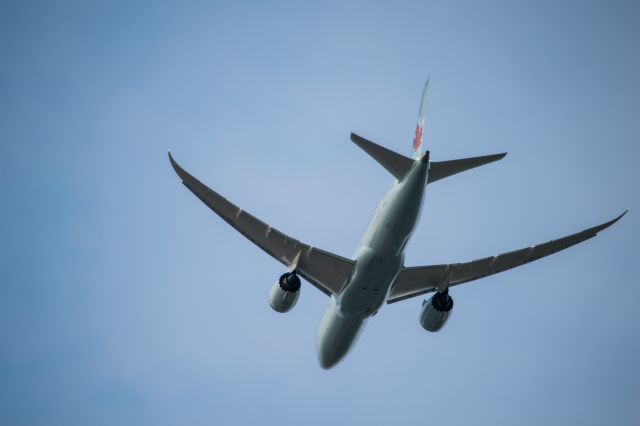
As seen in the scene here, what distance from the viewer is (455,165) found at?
2048 centimetres

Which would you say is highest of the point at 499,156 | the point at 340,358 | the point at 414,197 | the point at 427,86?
the point at 427,86

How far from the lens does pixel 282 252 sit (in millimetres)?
25672

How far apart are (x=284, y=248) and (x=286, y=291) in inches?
66.4

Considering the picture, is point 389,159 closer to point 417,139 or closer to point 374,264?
point 374,264

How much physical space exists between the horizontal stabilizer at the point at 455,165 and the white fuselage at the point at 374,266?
734mm

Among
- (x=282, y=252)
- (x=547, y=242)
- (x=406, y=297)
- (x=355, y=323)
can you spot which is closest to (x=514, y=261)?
(x=547, y=242)

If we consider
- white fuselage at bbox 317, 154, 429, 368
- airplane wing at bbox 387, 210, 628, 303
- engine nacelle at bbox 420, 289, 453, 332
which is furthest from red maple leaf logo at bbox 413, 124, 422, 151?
engine nacelle at bbox 420, 289, 453, 332

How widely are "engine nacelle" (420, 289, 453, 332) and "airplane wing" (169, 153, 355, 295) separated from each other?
3850 millimetres

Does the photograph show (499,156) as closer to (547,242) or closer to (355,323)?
(547,242)

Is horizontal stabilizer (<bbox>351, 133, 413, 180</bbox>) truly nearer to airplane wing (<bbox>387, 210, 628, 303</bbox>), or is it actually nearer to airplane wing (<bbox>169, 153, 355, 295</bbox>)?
airplane wing (<bbox>169, 153, 355, 295</bbox>)

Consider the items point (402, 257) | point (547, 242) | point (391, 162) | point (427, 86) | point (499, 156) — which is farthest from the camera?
point (427, 86)

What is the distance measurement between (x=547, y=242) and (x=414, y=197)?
712 centimetres

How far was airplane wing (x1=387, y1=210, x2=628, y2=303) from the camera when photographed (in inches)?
988

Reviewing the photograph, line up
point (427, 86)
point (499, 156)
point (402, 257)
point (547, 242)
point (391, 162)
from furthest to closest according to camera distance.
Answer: point (427, 86) → point (547, 242) → point (402, 257) → point (391, 162) → point (499, 156)
